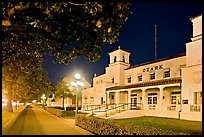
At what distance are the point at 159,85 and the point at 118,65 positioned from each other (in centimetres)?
1337

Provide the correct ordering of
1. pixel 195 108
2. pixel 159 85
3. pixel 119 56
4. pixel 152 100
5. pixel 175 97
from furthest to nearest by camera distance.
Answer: pixel 119 56 → pixel 152 100 → pixel 175 97 → pixel 159 85 → pixel 195 108

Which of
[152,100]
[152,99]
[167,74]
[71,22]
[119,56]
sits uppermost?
[119,56]

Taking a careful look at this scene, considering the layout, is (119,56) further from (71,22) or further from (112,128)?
(71,22)

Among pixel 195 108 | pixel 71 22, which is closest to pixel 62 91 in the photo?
pixel 195 108

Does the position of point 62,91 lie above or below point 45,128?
above

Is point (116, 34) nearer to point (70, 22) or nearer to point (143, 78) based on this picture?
point (70, 22)

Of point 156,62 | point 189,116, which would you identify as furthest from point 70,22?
point 156,62

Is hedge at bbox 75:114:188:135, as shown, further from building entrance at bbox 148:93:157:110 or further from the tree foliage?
building entrance at bbox 148:93:157:110

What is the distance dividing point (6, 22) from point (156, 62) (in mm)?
29095

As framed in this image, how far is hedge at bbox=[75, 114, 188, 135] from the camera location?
10.4 metres

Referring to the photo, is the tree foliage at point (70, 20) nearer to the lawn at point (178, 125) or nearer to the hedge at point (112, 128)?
the hedge at point (112, 128)

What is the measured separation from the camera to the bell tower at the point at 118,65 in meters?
43.4

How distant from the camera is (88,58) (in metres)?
13.3

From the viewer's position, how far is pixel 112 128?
520 inches
